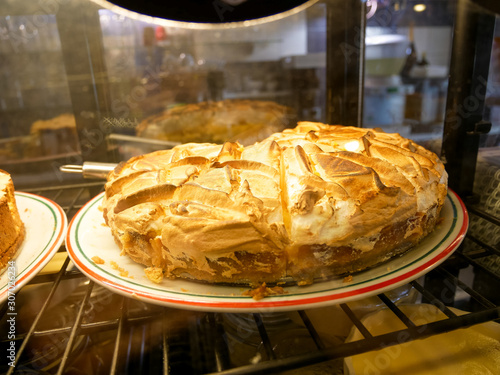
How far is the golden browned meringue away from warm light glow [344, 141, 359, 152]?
0.09m

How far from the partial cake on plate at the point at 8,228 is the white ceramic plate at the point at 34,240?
0.7 inches

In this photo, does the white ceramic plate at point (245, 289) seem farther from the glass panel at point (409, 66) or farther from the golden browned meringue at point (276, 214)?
the glass panel at point (409, 66)

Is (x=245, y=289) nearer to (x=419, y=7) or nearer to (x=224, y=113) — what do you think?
(x=224, y=113)

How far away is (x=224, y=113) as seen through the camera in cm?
158

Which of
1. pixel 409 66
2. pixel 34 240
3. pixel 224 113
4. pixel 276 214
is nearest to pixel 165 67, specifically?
pixel 224 113

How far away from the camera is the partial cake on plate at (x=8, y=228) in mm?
1019

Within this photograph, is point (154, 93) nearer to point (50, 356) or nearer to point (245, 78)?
point (245, 78)

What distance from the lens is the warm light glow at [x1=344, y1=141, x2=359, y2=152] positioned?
1090mm

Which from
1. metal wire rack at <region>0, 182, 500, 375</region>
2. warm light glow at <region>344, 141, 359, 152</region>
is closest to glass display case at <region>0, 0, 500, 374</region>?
metal wire rack at <region>0, 182, 500, 375</region>

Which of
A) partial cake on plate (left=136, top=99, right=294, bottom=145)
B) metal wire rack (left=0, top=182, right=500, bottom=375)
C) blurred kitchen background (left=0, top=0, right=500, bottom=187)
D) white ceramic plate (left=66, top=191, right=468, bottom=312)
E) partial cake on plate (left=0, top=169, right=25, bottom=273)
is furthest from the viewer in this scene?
partial cake on plate (left=136, top=99, right=294, bottom=145)

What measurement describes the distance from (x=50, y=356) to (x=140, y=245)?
1.33 ft

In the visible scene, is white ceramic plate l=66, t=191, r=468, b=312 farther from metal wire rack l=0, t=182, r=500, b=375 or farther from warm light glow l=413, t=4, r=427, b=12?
warm light glow l=413, t=4, r=427, b=12

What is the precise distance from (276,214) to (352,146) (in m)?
0.41

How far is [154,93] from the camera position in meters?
1.45
